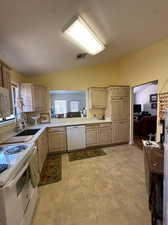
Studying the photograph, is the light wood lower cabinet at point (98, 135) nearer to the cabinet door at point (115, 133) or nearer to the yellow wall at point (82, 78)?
the cabinet door at point (115, 133)

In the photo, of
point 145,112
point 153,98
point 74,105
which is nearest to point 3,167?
point 74,105

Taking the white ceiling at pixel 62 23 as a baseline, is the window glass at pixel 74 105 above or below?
below

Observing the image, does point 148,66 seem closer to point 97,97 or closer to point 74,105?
point 97,97

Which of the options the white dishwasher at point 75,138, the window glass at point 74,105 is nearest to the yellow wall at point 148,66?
the white dishwasher at point 75,138

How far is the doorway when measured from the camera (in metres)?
5.12

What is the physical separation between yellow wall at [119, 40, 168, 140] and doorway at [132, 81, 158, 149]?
1071 mm

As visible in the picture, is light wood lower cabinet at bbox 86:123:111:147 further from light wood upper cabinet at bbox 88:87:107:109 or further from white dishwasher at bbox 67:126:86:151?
light wood upper cabinet at bbox 88:87:107:109

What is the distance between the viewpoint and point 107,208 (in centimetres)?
171

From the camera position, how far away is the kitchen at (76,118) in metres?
1.52

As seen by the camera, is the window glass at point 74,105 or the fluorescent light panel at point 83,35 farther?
the window glass at point 74,105

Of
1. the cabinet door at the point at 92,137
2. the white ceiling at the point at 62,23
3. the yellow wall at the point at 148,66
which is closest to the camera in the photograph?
the white ceiling at the point at 62,23

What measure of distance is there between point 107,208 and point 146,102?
7212 mm

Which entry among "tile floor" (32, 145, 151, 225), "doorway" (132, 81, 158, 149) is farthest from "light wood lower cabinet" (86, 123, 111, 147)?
"doorway" (132, 81, 158, 149)

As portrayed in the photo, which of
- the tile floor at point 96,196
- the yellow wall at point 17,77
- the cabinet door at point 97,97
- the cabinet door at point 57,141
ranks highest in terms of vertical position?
the yellow wall at point 17,77
